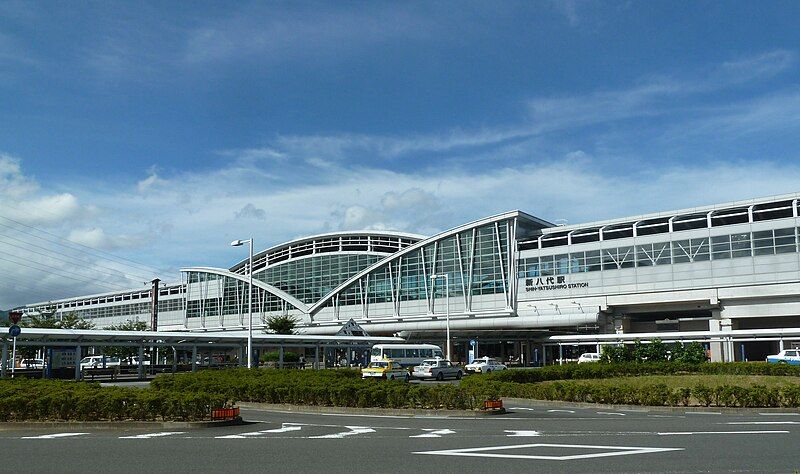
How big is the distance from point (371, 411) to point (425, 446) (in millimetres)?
8672

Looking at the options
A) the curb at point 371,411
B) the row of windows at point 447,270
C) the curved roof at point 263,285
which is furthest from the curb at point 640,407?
the curved roof at point 263,285

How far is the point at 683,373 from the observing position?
42.6m

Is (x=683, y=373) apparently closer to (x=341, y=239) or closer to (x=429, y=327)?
(x=429, y=327)

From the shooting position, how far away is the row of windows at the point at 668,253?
61.0 m

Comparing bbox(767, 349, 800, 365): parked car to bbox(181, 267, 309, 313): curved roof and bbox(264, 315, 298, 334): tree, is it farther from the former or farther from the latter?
bbox(181, 267, 309, 313): curved roof

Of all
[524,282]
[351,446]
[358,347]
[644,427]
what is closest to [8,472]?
[351,446]

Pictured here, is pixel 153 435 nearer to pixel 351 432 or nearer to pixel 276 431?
pixel 276 431

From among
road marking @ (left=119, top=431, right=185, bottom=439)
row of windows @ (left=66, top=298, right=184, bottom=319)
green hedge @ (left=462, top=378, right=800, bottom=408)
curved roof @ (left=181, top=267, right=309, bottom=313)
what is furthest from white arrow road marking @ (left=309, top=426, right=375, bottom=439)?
row of windows @ (left=66, top=298, right=184, bottom=319)

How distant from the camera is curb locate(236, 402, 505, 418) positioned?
2197 centimetres

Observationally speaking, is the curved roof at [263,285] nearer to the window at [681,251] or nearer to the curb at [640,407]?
the window at [681,251]

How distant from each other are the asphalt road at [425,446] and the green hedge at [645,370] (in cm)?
1811

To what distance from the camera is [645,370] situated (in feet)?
140

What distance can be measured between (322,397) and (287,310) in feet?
241

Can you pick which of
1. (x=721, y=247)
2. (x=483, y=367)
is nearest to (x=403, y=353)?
(x=483, y=367)
